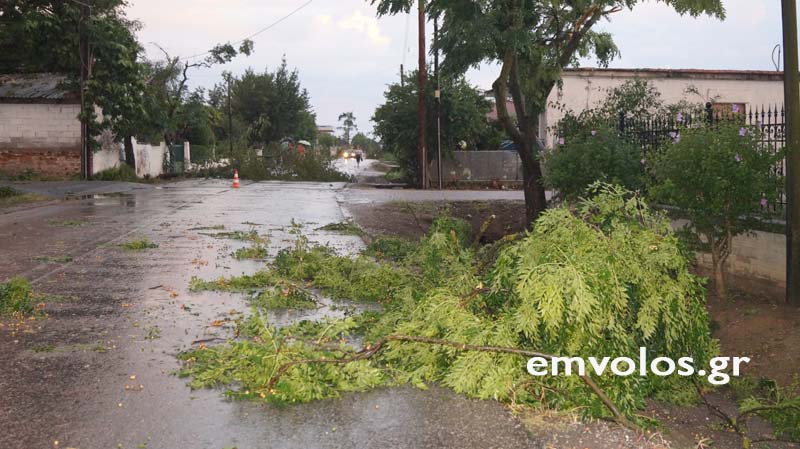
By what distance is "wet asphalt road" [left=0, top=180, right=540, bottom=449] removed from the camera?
384 cm

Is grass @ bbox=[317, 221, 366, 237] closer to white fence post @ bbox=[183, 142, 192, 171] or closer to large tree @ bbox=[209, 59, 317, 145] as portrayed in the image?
white fence post @ bbox=[183, 142, 192, 171]

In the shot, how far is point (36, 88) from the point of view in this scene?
32281 millimetres

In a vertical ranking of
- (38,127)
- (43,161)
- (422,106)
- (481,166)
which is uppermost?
(422,106)

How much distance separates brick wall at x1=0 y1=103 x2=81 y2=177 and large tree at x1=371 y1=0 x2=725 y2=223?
19.1 metres

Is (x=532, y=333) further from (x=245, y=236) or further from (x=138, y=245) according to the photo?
(x=245, y=236)

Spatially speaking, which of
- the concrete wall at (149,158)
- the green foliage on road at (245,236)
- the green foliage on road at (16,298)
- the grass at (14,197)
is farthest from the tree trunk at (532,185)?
the concrete wall at (149,158)

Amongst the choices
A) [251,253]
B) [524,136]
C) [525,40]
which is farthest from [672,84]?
[251,253]

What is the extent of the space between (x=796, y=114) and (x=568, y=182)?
4.65 metres

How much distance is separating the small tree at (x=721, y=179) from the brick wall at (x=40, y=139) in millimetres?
27557

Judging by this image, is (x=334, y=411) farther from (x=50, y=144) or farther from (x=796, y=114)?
(x=50, y=144)

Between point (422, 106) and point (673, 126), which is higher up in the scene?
point (422, 106)

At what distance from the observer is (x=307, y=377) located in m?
4.49

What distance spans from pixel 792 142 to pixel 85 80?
28.8m

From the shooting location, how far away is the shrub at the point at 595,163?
11.7m
